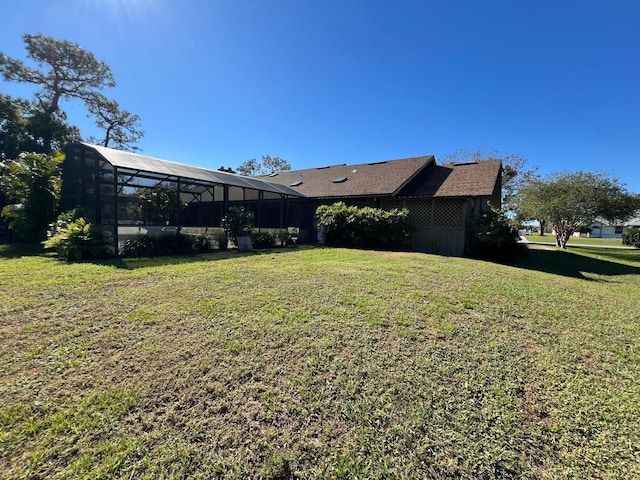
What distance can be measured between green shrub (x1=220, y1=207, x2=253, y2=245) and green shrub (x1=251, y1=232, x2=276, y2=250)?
2.34 feet

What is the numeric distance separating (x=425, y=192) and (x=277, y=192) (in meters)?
7.26

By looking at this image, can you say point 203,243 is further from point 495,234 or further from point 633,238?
point 633,238

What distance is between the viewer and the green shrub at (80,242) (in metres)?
7.45

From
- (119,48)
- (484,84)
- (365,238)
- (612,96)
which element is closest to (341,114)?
(484,84)

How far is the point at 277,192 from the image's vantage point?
14.0m

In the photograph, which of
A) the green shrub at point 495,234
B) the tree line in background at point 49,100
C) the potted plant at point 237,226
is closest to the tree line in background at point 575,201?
the green shrub at point 495,234

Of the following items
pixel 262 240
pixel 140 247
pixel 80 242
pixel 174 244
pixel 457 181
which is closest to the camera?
pixel 80 242

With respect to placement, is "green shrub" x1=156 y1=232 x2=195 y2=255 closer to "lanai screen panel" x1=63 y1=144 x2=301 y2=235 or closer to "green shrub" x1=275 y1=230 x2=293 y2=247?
"lanai screen panel" x1=63 y1=144 x2=301 y2=235

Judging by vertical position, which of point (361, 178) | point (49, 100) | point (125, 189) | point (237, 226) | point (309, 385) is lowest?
point (309, 385)

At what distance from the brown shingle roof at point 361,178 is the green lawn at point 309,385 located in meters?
9.84

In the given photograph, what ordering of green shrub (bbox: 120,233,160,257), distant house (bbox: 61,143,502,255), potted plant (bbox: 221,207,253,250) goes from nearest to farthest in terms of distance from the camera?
green shrub (bbox: 120,233,160,257)
distant house (bbox: 61,143,502,255)
potted plant (bbox: 221,207,253,250)

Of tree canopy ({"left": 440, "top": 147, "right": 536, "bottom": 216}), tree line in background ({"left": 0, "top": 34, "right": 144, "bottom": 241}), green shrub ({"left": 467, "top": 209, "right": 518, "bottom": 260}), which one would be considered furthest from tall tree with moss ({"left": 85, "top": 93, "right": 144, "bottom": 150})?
tree canopy ({"left": 440, "top": 147, "right": 536, "bottom": 216})

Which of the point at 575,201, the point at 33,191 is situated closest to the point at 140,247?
the point at 33,191

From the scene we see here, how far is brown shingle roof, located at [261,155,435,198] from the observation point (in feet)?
45.8
